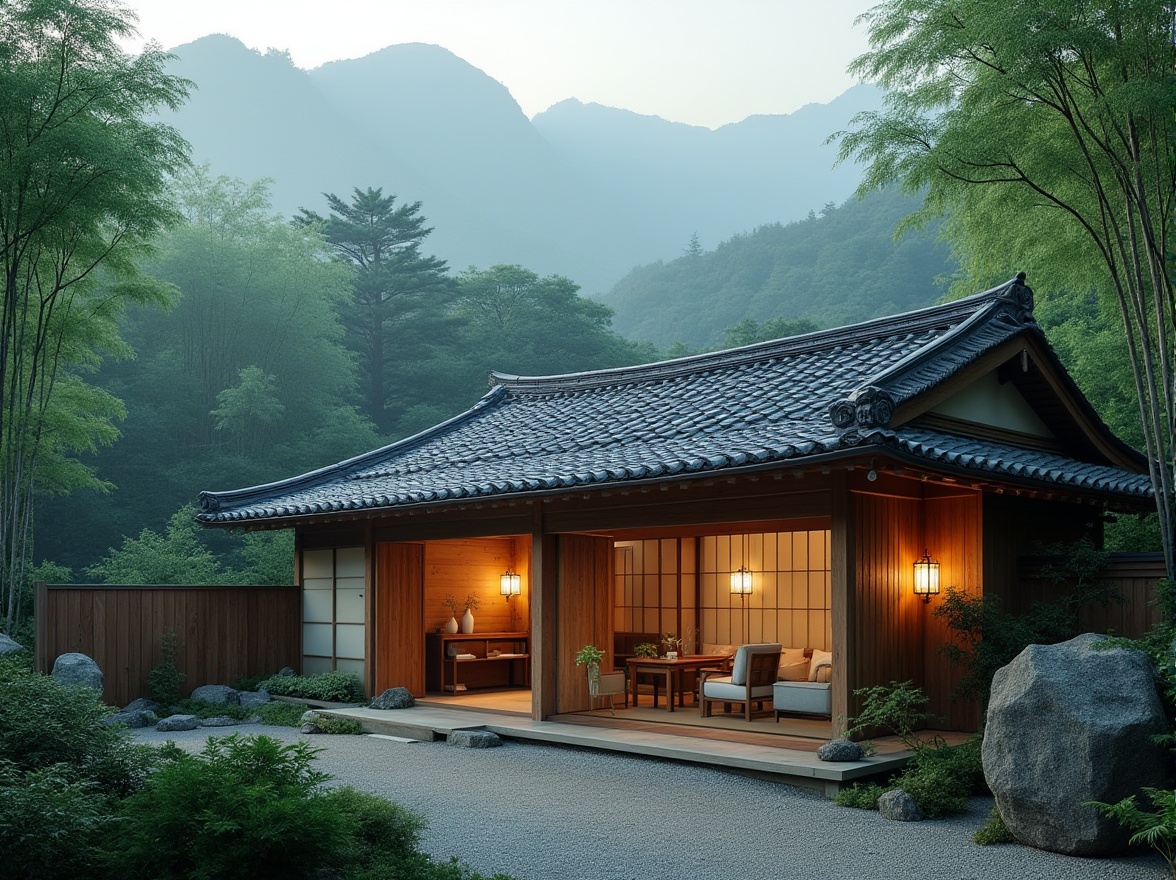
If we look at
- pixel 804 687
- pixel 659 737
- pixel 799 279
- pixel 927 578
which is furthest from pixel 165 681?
pixel 799 279

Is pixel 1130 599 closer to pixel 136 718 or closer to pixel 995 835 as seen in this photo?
pixel 995 835

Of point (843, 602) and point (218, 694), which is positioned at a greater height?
point (843, 602)

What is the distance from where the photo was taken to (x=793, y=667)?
38.7 feet

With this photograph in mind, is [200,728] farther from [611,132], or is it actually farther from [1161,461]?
[611,132]

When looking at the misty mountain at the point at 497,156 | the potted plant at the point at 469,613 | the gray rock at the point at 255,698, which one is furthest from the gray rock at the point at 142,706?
the misty mountain at the point at 497,156

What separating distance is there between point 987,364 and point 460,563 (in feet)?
24.4

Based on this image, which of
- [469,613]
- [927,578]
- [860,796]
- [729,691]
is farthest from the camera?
[469,613]

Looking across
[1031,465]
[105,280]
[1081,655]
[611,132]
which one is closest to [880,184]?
[1031,465]

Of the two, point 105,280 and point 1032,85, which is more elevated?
point 105,280

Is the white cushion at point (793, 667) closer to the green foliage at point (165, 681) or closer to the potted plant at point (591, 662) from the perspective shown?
the potted plant at point (591, 662)

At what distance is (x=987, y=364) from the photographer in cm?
1020

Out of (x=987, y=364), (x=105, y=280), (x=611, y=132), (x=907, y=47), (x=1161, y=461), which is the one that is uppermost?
(x=611, y=132)

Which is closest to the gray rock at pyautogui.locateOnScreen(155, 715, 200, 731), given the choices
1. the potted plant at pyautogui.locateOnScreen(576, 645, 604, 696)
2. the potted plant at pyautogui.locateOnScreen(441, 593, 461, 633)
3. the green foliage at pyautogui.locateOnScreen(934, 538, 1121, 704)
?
the potted plant at pyautogui.locateOnScreen(441, 593, 461, 633)

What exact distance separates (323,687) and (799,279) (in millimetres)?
31776
